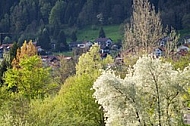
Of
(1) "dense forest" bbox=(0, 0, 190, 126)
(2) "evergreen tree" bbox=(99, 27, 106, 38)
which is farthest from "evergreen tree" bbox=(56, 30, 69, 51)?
(1) "dense forest" bbox=(0, 0, 190, 126)

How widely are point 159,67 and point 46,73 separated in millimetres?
20537

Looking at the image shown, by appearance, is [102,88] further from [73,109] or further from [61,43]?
[61,43]

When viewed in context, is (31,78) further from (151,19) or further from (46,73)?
(151,19)

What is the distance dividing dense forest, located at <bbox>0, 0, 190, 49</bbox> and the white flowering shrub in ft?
389

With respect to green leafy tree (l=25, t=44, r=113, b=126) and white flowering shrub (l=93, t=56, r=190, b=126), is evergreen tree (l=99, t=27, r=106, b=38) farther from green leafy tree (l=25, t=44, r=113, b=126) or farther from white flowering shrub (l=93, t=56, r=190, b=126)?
white flowering shrub (l=93, t=56, r=190, b=126)

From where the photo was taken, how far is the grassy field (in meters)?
139

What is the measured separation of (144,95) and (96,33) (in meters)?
127

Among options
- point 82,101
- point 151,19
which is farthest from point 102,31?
point 82,101

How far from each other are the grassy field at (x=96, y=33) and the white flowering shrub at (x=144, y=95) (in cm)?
11473

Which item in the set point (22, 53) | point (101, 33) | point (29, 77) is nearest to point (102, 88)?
point (29, 77)

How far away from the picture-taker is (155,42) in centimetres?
5216

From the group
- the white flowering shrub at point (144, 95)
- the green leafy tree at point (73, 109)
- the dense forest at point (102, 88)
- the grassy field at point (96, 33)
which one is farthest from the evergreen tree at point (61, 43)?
the white flowering shrub at point (144, 95)

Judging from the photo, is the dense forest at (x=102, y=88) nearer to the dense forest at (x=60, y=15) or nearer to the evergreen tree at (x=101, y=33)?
the evergreen tree at (x=101, y=33)

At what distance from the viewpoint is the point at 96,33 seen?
14625 centimetres
